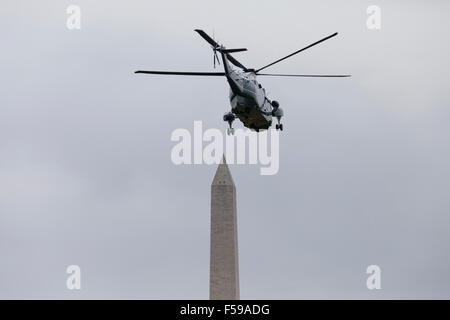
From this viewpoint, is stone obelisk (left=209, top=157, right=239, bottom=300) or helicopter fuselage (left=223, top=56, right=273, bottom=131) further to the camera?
stone obelisk (left=209, top=157, right=239, bottom=300)

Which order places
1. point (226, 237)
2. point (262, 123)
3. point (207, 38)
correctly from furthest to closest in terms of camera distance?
point (226, 237), point (262, 123), point (207, 38)

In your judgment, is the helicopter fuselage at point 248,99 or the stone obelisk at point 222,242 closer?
the helicopter fuselage at point 248,99

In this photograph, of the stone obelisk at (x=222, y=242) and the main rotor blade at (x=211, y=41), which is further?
the stone obelisk at (x=222, y=242)

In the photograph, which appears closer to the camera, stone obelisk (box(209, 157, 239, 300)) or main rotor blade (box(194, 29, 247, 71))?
main rotor blade (box(194, 29, 247, 71))

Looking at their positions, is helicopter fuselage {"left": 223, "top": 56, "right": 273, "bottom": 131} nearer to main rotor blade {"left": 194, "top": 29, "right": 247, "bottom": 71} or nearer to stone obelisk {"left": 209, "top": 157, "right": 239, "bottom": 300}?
main rotor blade {"left": 194, "top": 29, "right": 247, "bottom": 71}

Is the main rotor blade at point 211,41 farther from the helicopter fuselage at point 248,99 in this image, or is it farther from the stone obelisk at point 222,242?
the stone obelisk at point 222,242

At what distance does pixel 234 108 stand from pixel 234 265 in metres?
14.8

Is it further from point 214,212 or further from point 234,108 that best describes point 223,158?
point 234,108

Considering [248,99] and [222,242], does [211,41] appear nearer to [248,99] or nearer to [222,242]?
[248,99]

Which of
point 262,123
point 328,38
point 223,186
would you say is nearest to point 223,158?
point 223,186

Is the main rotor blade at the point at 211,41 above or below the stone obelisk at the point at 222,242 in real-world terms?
above

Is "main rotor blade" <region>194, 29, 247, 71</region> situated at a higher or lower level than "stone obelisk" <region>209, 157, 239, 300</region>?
higher
